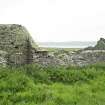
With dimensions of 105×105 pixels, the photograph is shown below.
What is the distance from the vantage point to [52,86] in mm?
11852

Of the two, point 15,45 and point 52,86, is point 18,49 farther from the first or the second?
point 52,86

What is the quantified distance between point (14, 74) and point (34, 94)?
2.31 m

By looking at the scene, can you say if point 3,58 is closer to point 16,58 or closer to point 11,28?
point 16,58

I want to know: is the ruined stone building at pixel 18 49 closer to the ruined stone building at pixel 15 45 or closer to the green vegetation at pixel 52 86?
the ruined stone building at pixel 15 45

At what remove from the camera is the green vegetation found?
9906 mm

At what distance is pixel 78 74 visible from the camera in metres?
13.7

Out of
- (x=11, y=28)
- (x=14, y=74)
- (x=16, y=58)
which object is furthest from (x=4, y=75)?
(x=11, y=28)

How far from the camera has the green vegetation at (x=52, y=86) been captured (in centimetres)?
991

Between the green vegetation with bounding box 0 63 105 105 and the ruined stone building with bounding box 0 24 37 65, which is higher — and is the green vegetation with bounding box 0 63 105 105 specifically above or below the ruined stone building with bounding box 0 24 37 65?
below

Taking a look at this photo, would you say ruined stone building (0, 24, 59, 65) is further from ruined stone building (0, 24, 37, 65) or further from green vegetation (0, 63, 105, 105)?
green vegetation (0, 63, 105, 105)

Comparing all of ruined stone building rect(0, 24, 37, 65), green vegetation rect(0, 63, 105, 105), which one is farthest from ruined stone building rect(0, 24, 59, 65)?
green vegetation rect(0, 63, 105, 105)

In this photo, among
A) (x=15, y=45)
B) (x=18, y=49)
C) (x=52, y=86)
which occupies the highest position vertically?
(x=15, y=45)

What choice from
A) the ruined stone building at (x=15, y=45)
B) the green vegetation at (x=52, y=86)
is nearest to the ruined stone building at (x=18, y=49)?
the ruined stone building at (x=15, y=45)

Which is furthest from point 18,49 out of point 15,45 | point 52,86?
point 52,86
